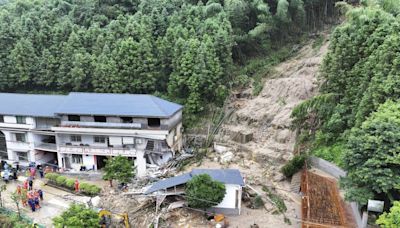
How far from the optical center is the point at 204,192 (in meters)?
21.5

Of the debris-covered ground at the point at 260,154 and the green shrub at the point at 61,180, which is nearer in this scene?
the debris-covered ground at the point at 260,154

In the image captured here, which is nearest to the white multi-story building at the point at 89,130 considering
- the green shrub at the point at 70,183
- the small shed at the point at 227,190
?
the green shrub at the point at 70,183

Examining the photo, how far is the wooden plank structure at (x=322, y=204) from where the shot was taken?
19.2 m

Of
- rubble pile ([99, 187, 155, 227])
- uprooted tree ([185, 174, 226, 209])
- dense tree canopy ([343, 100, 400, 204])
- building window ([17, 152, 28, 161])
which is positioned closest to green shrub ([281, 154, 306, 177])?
uprooted tree ([185, 174, 226, 209])

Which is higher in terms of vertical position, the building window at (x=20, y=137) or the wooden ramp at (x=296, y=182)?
the building window at (x=20, y=137)

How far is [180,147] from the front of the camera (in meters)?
34.0

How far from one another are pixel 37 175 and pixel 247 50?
Result: 1047 inches

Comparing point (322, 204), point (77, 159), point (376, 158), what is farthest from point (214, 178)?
point (77, 159)

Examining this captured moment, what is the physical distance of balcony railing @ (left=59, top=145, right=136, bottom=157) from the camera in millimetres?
30562

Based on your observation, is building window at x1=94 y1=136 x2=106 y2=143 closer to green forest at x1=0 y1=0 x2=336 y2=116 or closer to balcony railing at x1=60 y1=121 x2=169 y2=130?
balcony railing at x1=60 y1=121 x2=169 y2=130

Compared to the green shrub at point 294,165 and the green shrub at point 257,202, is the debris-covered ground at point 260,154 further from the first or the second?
the green shrub at point 294,165

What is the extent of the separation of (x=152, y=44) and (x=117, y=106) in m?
10.7

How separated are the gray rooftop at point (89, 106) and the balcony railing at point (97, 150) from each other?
302 centimetres

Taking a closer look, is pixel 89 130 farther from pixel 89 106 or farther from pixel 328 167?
pixel 328 167
